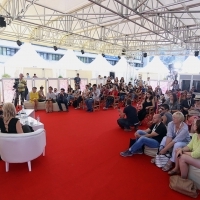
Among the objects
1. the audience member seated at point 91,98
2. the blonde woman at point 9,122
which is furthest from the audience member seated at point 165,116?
the audience member seated at point 91,98

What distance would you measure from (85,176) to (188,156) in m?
1.67

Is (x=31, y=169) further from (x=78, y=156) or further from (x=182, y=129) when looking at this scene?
(x=182, y=129)

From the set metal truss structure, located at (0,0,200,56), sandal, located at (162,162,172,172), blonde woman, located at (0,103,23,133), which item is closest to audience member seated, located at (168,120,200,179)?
sandal, located at (162,162,172,172)

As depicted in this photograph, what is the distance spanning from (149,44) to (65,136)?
15.1 metres

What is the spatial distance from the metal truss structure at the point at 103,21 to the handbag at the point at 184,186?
5.19 metres

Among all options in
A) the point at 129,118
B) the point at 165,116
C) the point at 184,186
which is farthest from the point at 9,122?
the point at 129,118

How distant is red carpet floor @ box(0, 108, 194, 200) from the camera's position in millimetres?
2502

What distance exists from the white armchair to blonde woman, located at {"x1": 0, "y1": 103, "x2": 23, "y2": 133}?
0.16 metres

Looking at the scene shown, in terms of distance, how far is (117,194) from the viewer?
2.52 metres

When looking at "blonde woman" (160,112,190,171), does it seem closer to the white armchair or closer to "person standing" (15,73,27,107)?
the white armchair

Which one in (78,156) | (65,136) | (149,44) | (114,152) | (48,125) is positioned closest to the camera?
(78,156)

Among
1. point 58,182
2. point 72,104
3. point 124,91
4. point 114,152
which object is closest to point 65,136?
point 114,152

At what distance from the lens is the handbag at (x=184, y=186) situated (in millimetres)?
2510

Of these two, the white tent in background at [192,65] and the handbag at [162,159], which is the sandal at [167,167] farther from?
the white tent in background at [192,65]
